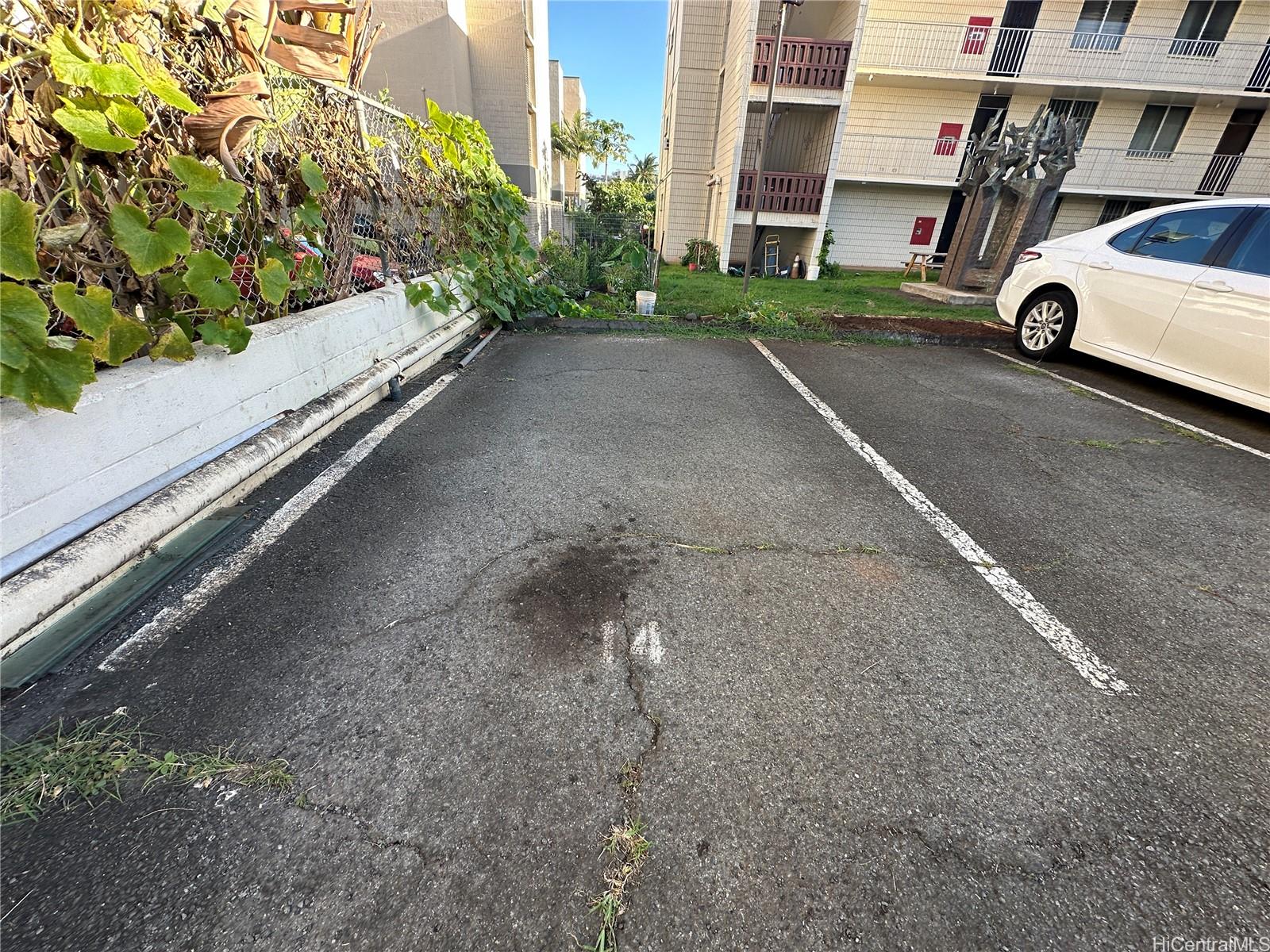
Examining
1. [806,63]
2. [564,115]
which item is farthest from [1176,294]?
[564,115]

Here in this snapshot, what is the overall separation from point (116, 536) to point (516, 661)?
1.59 metres

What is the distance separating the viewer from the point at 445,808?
1.34 m

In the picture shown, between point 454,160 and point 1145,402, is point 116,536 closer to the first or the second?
point 454,160

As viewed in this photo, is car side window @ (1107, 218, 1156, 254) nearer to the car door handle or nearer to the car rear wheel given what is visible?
the car rear wheel

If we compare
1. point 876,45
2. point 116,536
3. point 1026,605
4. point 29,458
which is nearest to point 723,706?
point 1026,605

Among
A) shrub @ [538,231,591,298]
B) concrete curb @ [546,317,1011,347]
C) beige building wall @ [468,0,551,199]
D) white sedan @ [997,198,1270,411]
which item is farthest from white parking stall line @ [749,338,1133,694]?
beige building wall @ [468,0,551,199]

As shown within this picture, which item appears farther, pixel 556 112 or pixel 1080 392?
pixel 556 112

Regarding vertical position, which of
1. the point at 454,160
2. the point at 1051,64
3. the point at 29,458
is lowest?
the point at 29,458

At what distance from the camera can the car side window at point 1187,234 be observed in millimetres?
4156

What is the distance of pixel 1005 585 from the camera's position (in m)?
2.25

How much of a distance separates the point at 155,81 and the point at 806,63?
14.0 meters

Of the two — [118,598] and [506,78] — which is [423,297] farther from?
[506,78]

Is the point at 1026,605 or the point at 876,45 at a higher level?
the point at 876,45

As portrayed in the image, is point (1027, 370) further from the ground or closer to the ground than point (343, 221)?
closer to the ground
